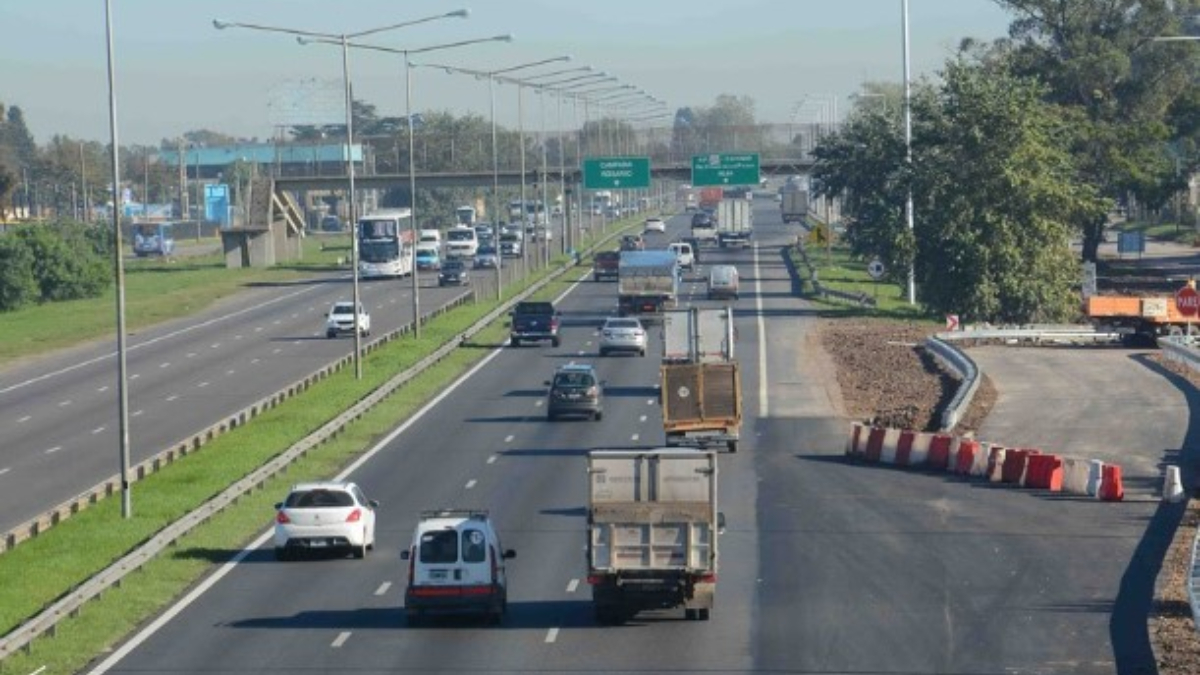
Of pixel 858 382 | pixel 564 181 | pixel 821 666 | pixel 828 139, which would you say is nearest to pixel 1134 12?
pixel 828 139

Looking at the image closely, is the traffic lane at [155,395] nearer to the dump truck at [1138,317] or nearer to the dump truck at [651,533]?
the dump truck at [651,533]

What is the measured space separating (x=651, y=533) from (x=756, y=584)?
14.1 ft

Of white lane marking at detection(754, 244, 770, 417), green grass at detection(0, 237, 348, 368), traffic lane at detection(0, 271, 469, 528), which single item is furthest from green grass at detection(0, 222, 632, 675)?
green grass at detection(0, 237, 348, 368)

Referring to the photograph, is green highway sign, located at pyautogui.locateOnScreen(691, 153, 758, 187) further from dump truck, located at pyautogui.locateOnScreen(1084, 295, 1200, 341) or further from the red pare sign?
the red pare sign

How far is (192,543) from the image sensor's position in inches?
1683

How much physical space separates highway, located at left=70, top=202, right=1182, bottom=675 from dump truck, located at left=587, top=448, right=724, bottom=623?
0.42m

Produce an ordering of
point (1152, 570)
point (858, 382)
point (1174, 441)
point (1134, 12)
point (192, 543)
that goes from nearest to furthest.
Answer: point (1152, 570) < point (192, 543) < point (1174, 441) < point (858, 382) < point (1134, 12)

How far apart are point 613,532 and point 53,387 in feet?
162

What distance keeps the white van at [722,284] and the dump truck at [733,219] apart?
5447 centimetres

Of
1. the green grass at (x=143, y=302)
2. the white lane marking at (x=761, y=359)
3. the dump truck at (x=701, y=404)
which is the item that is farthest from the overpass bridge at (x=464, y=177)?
the dump truck at (x=701, y=404)

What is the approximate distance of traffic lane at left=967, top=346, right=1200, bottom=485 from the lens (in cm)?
5409

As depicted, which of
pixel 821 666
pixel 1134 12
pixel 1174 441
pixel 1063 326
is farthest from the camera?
pixel 1134 12

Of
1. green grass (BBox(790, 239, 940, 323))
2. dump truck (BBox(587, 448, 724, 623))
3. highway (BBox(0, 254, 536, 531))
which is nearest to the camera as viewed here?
dump truck (BBox(587, 448, 724, 623))

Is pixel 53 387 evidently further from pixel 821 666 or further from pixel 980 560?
pixel 821 666
